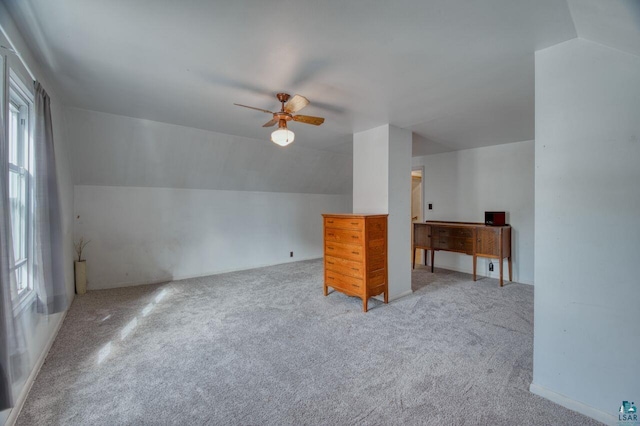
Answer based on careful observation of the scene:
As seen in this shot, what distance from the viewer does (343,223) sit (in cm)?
337

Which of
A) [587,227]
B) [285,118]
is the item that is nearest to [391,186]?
[285,118]

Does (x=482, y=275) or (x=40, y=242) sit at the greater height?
(x=40, y=242)

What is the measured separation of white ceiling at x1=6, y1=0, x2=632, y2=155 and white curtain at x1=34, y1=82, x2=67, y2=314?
49 centimetres

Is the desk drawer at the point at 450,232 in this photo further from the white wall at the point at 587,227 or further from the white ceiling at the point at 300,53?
the white wall at the point at 587,227

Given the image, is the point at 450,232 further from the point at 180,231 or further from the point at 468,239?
the point at 180,231

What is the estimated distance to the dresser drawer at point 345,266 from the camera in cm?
319

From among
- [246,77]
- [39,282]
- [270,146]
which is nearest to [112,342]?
[39,282]

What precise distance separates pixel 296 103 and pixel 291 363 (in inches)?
82.0

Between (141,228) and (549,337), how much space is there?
496 centimetres

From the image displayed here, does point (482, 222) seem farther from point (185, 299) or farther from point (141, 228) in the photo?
point (141, 228)

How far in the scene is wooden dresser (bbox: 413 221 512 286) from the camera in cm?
400

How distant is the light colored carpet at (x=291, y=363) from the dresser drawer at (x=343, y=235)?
794 millimetres

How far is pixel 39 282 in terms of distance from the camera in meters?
1.91

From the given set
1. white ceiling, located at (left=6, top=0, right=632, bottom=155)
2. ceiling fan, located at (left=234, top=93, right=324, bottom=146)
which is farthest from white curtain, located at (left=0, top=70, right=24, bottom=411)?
ceiling fan, located at (left=234, top=93, right=324, bottom=146)
